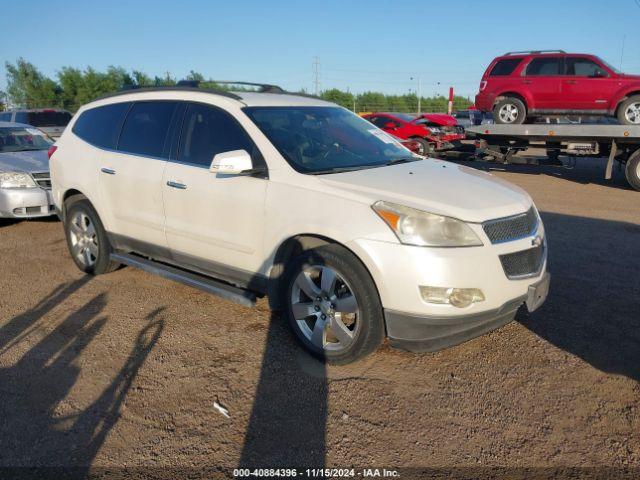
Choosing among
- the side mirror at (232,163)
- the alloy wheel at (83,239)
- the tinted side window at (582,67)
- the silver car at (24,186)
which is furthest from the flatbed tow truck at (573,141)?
the alloy wheel at (83,239)

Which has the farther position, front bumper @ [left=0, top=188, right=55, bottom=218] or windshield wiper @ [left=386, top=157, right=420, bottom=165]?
front bumper @ [left=0, top=188, right=55, bottom=218]

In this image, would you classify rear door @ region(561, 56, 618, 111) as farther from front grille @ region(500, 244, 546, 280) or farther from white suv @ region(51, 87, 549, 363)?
front grille @ region(500, 244, 546, 280)

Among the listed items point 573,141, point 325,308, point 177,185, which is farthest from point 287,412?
point 573,141

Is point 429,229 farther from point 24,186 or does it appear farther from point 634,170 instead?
point 634,170

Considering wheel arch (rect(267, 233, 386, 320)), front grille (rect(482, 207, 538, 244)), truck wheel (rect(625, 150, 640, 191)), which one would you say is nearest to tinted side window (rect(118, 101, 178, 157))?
wheel arch (rect(267, 233, 386, 320))

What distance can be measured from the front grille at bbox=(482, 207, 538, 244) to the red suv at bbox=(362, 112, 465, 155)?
1169 cm

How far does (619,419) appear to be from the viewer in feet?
9.78

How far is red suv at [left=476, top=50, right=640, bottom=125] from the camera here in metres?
10.9

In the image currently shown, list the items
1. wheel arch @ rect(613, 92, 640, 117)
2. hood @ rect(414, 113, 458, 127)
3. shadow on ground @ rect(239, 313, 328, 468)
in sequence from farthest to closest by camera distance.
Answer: hood @ rect(414, 113, 458, 127) < wheel arch @ rect(613, 92, 640, 117) < shadow on ground @ rect(239, 313, 328, 468)

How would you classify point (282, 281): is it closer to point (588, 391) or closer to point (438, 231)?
point (438, 231)

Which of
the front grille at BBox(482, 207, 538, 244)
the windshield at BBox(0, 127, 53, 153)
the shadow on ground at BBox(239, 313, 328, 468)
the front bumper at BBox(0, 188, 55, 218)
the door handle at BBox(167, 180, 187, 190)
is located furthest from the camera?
the windshield at BBox(0, 127, 53, 153)

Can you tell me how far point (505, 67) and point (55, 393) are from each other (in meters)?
11.7

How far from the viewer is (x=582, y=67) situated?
11211mm

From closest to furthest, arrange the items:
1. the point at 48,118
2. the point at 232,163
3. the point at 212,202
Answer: the point at 232,163
the point at 212,202
the point at 48,118
